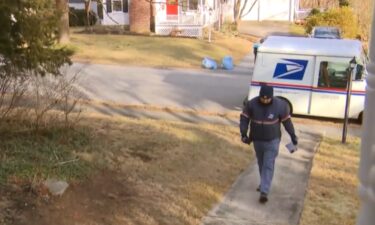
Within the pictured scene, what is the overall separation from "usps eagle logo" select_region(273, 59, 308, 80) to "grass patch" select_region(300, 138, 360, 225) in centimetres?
362

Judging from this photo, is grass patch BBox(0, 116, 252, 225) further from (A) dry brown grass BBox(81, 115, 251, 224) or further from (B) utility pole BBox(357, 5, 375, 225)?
(B) utility pole BBox(357, 5, 375, 225)

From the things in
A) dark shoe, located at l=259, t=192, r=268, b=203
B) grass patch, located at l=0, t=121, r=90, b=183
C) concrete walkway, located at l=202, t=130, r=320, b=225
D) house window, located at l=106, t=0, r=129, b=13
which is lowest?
concrete walkway, located at l=202, t=130, r=320, b=225

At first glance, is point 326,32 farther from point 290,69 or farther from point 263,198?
point 263,198

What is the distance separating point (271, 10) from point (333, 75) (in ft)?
118

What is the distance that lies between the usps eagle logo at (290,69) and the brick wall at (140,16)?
19.6m

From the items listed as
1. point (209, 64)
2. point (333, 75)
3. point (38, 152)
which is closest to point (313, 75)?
point (333, 75)

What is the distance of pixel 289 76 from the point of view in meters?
13.9

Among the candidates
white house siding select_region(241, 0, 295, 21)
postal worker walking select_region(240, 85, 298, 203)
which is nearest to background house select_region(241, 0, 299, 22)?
white house siding select_region(241, 0, 295, 21)

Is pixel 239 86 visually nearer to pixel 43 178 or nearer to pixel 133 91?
pixel 133 91

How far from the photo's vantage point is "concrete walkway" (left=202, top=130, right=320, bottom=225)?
645cm

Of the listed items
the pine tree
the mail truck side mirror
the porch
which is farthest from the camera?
the porch

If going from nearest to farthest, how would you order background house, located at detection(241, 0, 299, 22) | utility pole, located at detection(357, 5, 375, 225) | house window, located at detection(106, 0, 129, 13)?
utility pole, located at detection(357, 5, 375, 225) → house window, located at detection(106, 0, 129, 13) → background house, located at detection(241, 0, 299, 22)

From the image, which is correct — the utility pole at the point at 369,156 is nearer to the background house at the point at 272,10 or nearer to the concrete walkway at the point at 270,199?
the concrete walkway at the point at 270,199

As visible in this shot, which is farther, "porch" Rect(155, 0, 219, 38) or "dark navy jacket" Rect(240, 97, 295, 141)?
"porch" Rect(155, 0, 219, 38)
